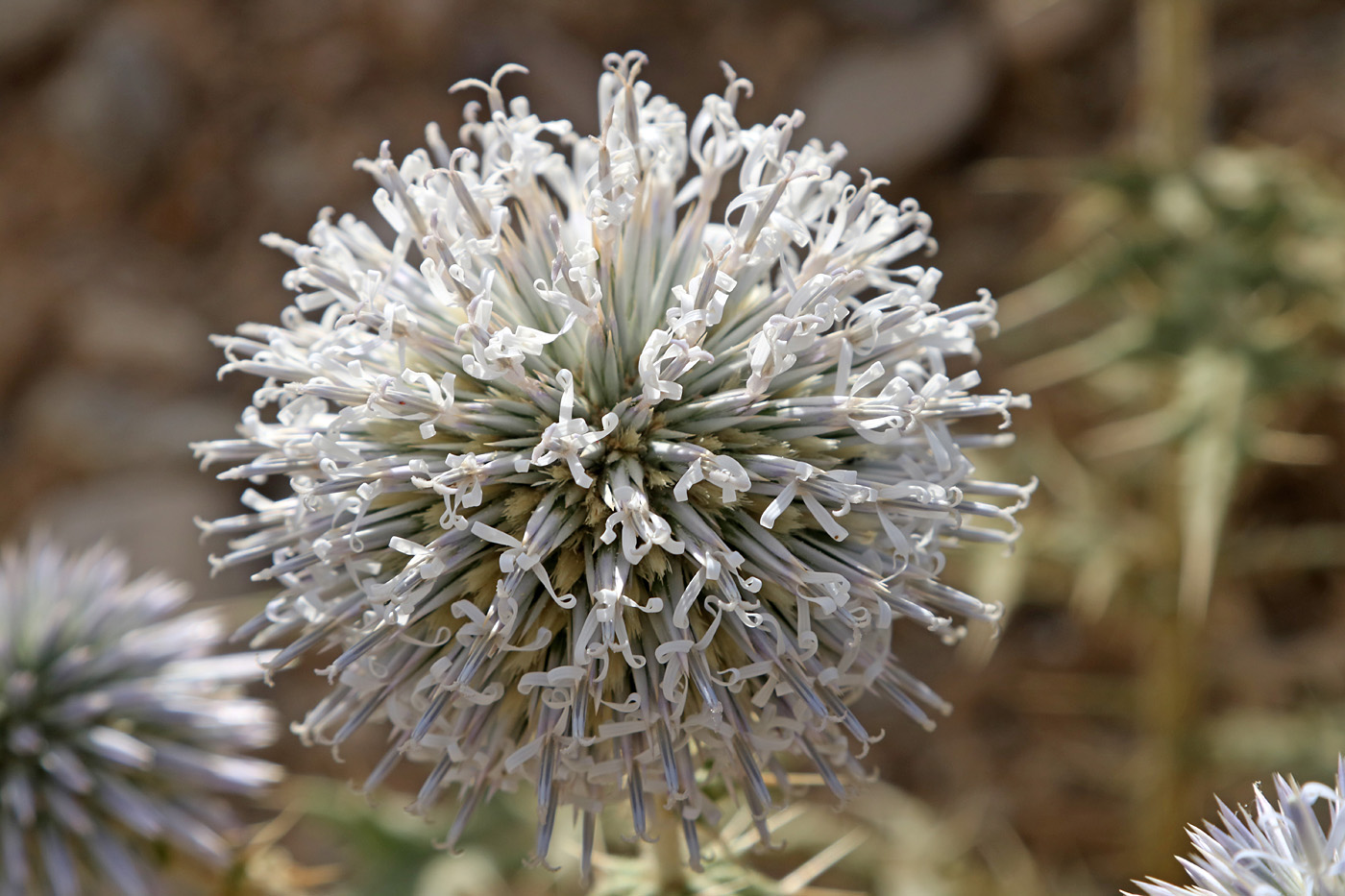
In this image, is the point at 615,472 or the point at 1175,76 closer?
the point at 615,472

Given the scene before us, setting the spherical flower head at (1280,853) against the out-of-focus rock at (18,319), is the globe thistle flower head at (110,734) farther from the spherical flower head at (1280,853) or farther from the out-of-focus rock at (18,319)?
the out-of-focus rock at (18,319)

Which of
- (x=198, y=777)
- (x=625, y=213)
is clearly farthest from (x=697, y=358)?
(x=198, y=777)

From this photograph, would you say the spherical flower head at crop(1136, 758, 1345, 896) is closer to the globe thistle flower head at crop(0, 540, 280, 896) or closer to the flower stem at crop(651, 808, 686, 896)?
the flower stem at crop(651, 808, 686, 896)

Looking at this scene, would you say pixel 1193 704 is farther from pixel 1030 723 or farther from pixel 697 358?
pixel 697 358

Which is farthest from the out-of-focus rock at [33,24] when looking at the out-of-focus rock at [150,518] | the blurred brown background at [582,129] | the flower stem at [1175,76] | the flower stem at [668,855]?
the flower stem at [668,855]

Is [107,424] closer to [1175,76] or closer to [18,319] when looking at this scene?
[18,319]

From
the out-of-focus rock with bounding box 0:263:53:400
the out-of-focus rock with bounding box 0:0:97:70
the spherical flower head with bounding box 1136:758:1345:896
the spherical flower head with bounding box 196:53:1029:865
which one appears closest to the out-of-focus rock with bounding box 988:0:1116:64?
the spherical flower head with bounding box 196:53:1029:865

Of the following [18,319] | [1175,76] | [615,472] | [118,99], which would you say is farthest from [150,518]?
[1175,76]
